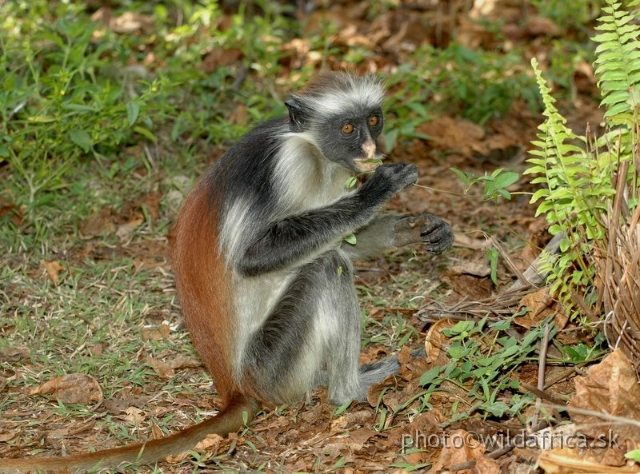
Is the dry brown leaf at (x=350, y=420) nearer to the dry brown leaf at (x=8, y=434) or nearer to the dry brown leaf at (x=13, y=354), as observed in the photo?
the dry brown leaf at (x=8, y=434)

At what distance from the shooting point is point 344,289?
5.14 meters

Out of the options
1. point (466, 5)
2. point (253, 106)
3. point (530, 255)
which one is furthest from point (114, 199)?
point (466, 5)

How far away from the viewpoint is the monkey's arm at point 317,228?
16.7ft

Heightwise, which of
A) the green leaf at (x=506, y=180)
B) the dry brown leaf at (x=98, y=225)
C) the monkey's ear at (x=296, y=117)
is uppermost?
the monkey's ear at (x=296, y=117)

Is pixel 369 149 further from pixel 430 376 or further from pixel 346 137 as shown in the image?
pixel 430 376

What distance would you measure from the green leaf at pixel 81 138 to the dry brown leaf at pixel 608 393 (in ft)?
13.9

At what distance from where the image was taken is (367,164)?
5.29 metres

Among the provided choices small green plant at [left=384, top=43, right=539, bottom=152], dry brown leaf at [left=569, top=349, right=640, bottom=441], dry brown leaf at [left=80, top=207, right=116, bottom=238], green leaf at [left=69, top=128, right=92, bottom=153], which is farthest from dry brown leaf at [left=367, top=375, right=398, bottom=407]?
small green plant at [left=384, top=43, right=539, bottom=152]

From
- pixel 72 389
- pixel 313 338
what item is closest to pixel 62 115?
pixel 72 389

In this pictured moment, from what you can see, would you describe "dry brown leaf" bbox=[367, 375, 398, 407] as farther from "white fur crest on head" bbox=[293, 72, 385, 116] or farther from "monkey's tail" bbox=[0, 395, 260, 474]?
"white fur crest on head" bbox=[293, 72, 385, 116]

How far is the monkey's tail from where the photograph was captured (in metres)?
4.26

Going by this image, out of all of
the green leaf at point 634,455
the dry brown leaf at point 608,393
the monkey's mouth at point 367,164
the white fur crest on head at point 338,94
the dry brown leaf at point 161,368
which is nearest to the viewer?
the green leaf at point 634,455

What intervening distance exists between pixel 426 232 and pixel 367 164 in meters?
0.56

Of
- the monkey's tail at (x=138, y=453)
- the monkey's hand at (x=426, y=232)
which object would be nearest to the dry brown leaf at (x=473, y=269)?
the monkey's hand at (x=426, y=232)
